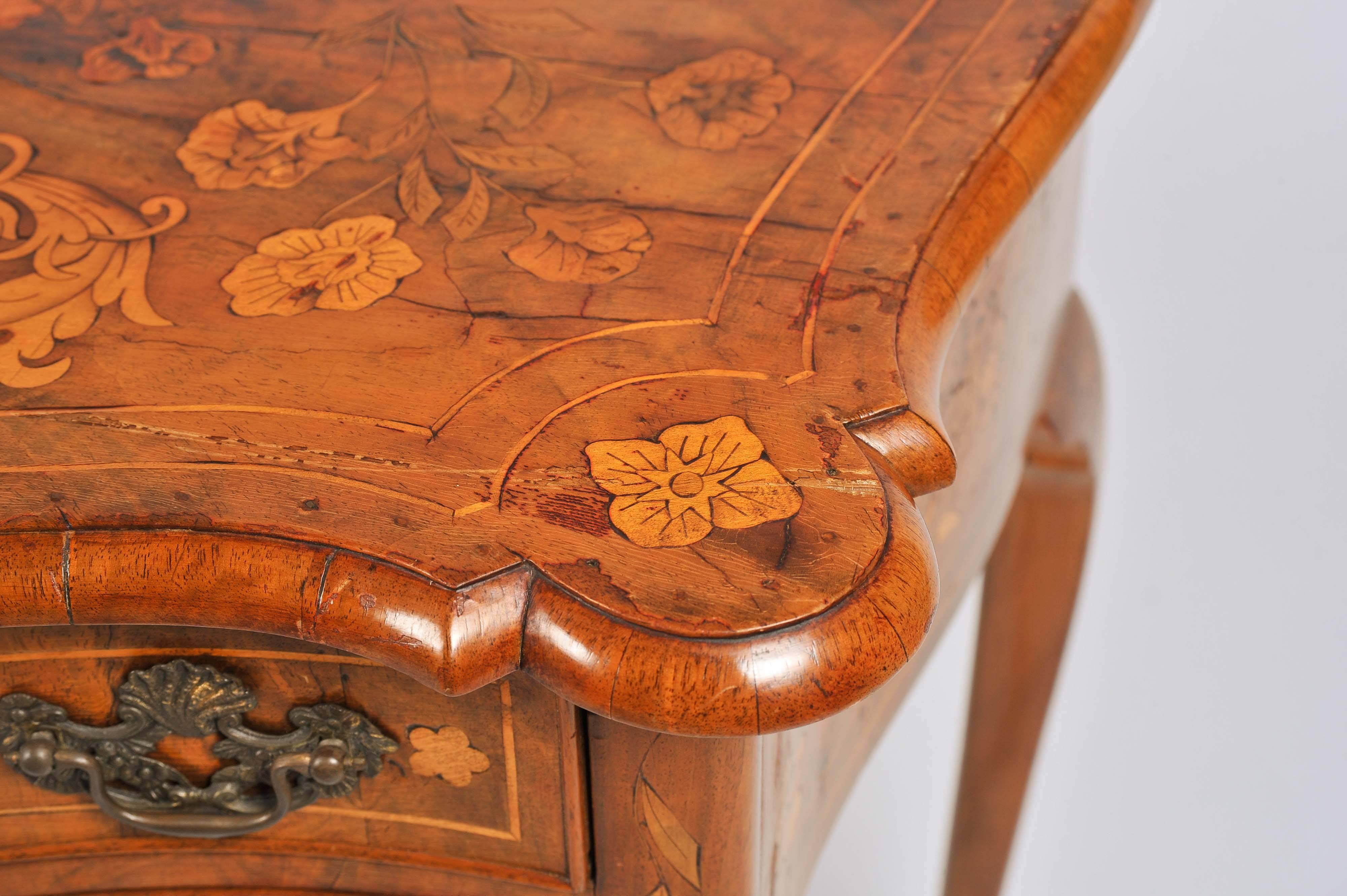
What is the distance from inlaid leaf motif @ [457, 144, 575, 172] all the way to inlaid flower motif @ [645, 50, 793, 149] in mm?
60

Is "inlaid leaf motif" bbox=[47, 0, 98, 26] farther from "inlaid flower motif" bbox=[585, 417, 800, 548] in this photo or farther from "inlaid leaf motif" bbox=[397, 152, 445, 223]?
"inlaid flower motif" bbox=[585, 417, 800, 548]

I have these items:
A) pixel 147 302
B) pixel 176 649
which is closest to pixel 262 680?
pixel 176 649

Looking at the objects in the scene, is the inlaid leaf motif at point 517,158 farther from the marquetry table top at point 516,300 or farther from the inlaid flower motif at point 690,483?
the inlaid flower motif at point 690,483

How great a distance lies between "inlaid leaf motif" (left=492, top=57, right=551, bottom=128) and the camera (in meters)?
0.75

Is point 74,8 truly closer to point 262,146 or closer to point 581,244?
point 262,146

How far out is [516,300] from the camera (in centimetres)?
62

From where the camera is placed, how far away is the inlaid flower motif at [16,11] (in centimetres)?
83

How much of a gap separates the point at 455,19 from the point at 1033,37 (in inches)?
12.9

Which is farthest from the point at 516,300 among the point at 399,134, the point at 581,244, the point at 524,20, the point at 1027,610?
the point at 1027,610

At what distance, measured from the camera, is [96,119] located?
0.75 m

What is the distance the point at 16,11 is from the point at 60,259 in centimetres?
27

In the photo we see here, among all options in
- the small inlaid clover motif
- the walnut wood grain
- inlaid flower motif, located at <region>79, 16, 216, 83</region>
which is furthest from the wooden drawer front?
the walnut wood grain

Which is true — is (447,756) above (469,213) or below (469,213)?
below

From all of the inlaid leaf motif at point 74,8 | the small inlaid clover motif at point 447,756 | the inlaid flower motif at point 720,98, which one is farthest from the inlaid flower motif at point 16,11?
the small inlaid clover motif at point 447,756
